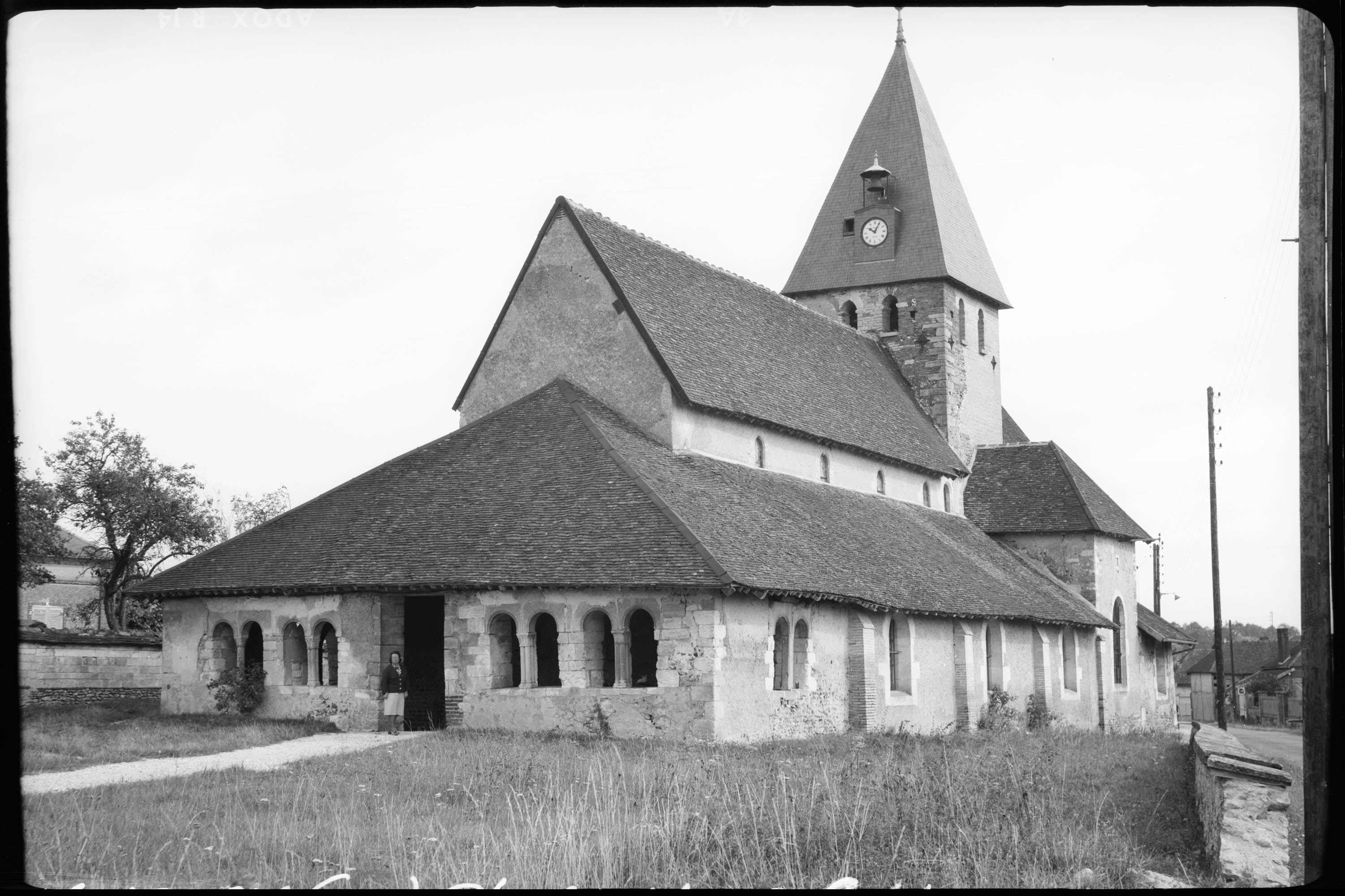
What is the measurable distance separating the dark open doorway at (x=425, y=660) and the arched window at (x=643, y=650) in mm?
3681

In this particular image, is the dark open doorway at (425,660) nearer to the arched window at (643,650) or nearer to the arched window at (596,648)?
the arched window at (643,650)

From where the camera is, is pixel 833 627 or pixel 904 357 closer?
pixel 833 627

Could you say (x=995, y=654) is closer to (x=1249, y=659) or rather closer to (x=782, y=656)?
(x=782, y=656)

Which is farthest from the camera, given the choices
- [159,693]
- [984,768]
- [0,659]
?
[159,693]

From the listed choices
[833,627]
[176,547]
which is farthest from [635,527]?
[176,547]

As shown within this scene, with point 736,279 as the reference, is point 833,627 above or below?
below

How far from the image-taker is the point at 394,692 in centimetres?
2484

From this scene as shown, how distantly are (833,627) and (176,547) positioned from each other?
27.4 m

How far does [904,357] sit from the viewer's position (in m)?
43.6

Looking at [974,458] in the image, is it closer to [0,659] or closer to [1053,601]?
[1053,601]

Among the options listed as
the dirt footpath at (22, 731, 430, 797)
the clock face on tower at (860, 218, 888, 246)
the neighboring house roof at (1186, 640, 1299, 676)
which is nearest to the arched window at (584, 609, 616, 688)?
the dirt footpath at (22, 731, 430, 797)

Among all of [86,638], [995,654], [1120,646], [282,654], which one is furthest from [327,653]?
[1120,646]

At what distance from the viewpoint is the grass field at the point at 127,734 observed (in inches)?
778

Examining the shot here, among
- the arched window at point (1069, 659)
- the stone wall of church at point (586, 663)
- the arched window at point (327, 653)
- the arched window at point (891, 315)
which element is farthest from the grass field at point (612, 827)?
the arched window at point (891, 315)
